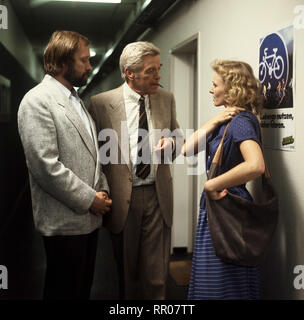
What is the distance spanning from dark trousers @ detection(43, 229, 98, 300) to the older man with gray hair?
0.39ft

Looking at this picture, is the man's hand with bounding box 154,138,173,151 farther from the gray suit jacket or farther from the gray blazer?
the gray blazer

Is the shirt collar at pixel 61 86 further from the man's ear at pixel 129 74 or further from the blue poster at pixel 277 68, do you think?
the blue poster at pixel 277 68

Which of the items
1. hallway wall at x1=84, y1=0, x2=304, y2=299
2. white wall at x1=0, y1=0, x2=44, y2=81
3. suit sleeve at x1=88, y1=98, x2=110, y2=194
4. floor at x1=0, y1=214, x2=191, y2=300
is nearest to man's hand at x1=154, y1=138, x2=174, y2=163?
hallway wall at x1=84, y1=0, x2=304, y2=299

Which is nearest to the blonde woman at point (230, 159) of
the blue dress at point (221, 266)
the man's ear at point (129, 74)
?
the blue dress at point (221, 266)

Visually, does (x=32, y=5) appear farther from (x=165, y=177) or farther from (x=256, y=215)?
(x=256, y=215)

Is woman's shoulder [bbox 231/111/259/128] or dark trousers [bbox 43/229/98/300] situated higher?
woman's shoulder [bbox 231/111/259/128]

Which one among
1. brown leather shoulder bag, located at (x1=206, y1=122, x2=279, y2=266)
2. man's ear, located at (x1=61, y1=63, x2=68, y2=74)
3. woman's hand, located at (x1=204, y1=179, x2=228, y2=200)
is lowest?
brown leather shoulder bag, located at (x1=206, y1=122, x2=279, y2=266)

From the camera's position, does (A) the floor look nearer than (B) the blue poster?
No

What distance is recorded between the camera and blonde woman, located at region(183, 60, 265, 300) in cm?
145

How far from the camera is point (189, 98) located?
1.64m

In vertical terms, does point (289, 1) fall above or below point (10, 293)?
above

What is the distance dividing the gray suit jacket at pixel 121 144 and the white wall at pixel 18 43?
320 mm
